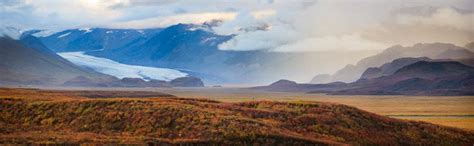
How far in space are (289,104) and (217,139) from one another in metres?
15.6

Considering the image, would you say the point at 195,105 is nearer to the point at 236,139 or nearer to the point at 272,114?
the point at 272,114

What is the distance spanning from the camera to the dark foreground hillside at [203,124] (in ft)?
164

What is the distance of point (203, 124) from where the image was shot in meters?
53.0

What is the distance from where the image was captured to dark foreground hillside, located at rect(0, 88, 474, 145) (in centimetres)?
4988

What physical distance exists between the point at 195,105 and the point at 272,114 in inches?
276

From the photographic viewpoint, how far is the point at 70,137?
159 ft

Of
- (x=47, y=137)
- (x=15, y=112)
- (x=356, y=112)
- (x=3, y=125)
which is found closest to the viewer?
(x=47, y=137)

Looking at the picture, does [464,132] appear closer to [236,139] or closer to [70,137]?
Answer: [236,139]

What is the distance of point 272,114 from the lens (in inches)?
2317

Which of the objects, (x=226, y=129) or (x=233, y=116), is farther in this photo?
(x=233, y=116)

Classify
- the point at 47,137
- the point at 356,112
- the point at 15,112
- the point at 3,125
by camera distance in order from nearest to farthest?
the point at 47,137
the point at 3,125
the point at 15,112
the point at 356,112

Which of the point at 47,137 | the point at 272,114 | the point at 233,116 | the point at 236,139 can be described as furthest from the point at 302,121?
the point at 47,137

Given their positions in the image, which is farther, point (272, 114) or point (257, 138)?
point (272, 114)

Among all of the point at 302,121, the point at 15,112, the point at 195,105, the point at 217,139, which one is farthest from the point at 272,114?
the point at 15,112
